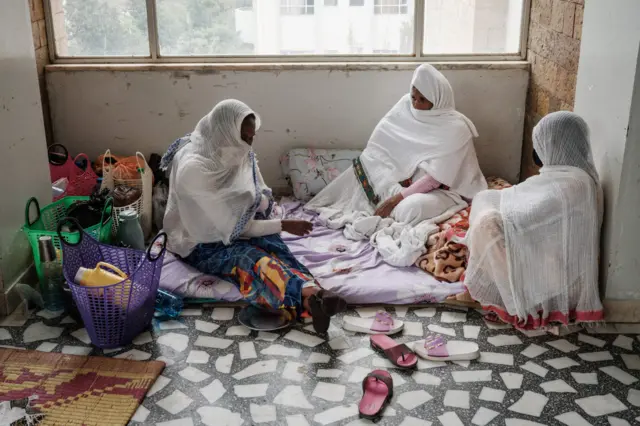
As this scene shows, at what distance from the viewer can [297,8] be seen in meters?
4.46

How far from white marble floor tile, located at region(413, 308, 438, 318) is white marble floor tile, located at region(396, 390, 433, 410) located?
2.07ft

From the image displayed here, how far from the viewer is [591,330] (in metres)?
3.08

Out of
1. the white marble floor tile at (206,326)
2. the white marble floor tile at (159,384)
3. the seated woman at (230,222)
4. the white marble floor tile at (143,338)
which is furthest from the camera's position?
the seated woman at (230,222)

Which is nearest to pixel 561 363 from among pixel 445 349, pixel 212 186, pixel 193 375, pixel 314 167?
pixel 445 349

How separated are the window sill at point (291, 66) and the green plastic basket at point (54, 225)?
1.15m

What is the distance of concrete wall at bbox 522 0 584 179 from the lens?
3.68 m

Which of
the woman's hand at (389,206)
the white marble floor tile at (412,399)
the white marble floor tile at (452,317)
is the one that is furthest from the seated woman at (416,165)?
the white marble floor tile at (412,399)

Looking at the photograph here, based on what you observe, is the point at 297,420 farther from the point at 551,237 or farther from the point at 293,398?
the point at 551,237

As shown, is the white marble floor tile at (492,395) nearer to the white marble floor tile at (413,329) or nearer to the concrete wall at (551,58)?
the white marble floor tile at (413,329)

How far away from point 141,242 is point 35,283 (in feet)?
1.85

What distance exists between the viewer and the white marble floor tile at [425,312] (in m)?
3.25

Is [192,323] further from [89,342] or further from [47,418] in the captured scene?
[47,418]

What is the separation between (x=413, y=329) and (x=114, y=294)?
133 cm

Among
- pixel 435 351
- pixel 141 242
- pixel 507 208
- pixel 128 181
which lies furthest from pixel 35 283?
pixel 507 208
